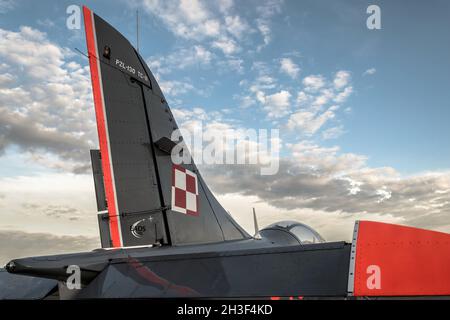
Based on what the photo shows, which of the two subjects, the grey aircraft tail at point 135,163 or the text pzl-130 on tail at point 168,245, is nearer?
the text pzl-130 on tail at point 168,245

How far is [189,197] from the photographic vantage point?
7102 millimetres

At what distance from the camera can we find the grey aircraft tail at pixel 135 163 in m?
5.92

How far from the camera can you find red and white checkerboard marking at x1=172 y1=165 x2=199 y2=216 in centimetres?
678

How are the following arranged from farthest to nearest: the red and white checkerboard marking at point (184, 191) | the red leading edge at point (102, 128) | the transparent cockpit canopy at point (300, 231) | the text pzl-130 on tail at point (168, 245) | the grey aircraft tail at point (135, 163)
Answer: the transparent cockpit canopy at point (300, 231), the red and white checkerboard marking at point (184, 191), the grey aircraft tail at point (135, 163), the red leading edge at point (102, 128), the text pzl-130 on tail at point (168, 245)

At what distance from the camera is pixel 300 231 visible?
8414 millimetres

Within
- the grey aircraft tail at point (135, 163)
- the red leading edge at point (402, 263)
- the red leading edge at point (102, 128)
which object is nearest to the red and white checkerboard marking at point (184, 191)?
the grey aircraft tail at point (135, 163)

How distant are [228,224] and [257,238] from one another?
29.1 inches

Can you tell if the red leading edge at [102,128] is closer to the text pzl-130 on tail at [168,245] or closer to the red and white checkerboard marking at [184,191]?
the text pzl-130 on tail at [168,245]

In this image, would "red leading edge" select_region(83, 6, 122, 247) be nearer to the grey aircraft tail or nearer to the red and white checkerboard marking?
the grey aircraft tail

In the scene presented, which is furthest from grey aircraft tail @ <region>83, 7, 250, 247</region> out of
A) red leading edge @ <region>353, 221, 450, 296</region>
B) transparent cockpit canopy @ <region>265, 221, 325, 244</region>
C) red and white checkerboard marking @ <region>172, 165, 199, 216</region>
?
red leading edge @ <region>353, 221, 450, 296</region>

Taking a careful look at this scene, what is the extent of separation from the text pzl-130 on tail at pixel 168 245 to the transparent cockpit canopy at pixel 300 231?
30 mm

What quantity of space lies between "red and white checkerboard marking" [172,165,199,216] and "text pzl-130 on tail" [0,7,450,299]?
2cm
